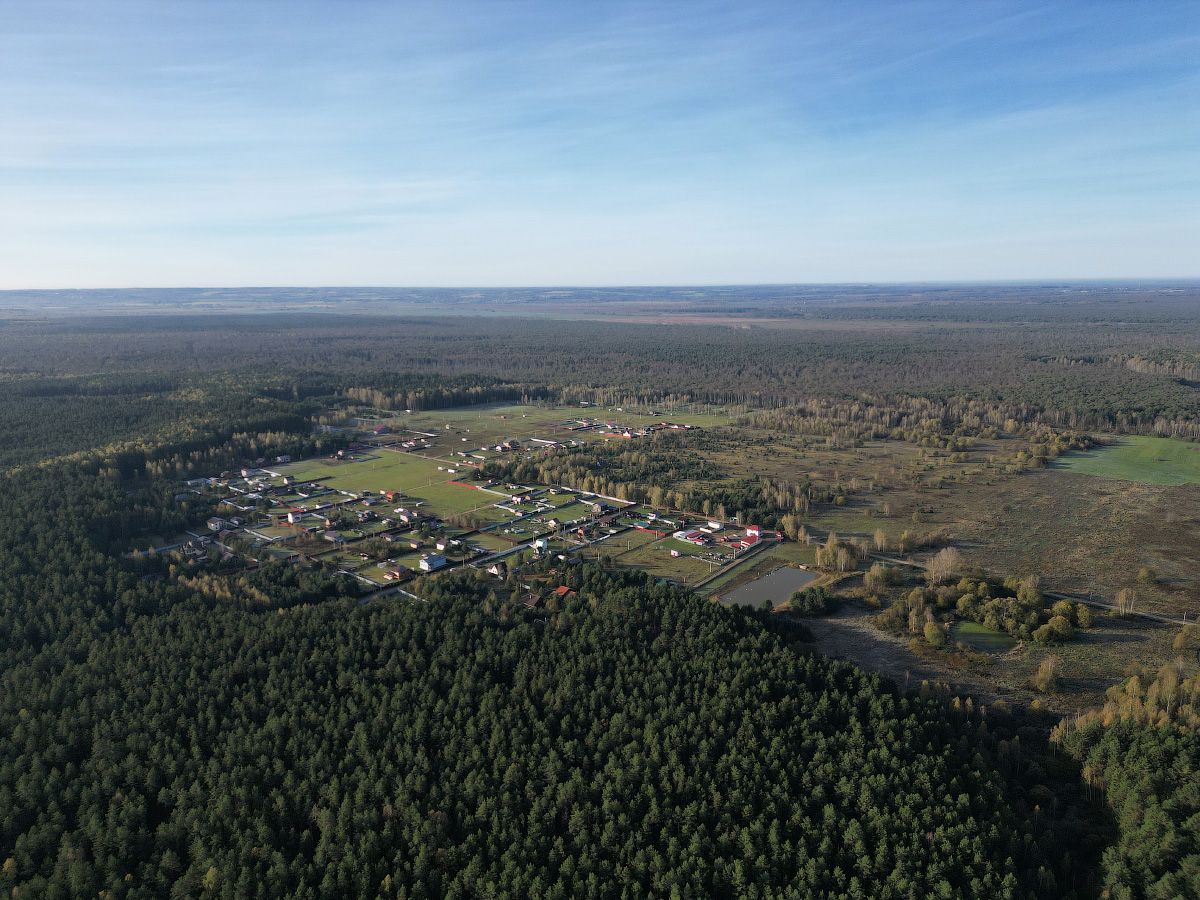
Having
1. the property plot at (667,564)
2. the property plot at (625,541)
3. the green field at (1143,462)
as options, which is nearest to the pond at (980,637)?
the property plot at (667,564)

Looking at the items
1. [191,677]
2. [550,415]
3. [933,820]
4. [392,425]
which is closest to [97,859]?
[191,677]

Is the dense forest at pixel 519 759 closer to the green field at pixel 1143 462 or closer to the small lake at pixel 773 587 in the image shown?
the small lake at pixel 773 587

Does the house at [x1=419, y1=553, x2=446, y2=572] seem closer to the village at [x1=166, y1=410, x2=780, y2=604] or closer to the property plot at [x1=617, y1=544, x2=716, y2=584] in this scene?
the village at [x1=166, y1=410, x2=780, y2=604]

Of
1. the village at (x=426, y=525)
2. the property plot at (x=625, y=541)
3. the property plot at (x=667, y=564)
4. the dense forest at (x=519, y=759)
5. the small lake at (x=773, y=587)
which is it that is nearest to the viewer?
the dense forest at (x=519, y=759)

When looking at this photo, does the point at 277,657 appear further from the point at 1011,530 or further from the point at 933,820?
the point at 1011,530

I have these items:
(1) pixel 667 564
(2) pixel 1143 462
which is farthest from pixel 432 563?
(2) pixel 1143 462
